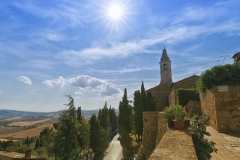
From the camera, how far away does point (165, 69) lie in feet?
118

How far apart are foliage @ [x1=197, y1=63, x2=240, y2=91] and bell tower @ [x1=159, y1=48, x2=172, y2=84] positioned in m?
27.8

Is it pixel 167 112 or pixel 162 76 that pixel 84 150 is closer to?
pixel 167 112

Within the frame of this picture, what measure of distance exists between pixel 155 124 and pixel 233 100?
8350 millimetres

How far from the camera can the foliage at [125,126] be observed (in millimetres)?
24391

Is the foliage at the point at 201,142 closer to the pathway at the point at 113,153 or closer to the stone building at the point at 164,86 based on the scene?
the pathway at the point at 113,153

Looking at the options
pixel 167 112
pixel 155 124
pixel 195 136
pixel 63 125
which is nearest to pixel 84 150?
pixel 63 125

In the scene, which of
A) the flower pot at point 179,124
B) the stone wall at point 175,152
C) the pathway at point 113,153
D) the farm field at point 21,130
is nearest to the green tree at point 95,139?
the pathway at point 113,153

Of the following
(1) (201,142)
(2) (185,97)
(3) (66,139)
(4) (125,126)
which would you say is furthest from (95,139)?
(1) (201,142)

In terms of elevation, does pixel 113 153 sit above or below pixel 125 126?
below

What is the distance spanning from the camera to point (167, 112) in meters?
6.84

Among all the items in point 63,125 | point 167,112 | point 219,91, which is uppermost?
point 219,91

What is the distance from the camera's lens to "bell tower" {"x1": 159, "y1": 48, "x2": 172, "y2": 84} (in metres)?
35.4

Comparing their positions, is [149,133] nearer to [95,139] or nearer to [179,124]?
[179,124]

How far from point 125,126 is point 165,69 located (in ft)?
54.0
